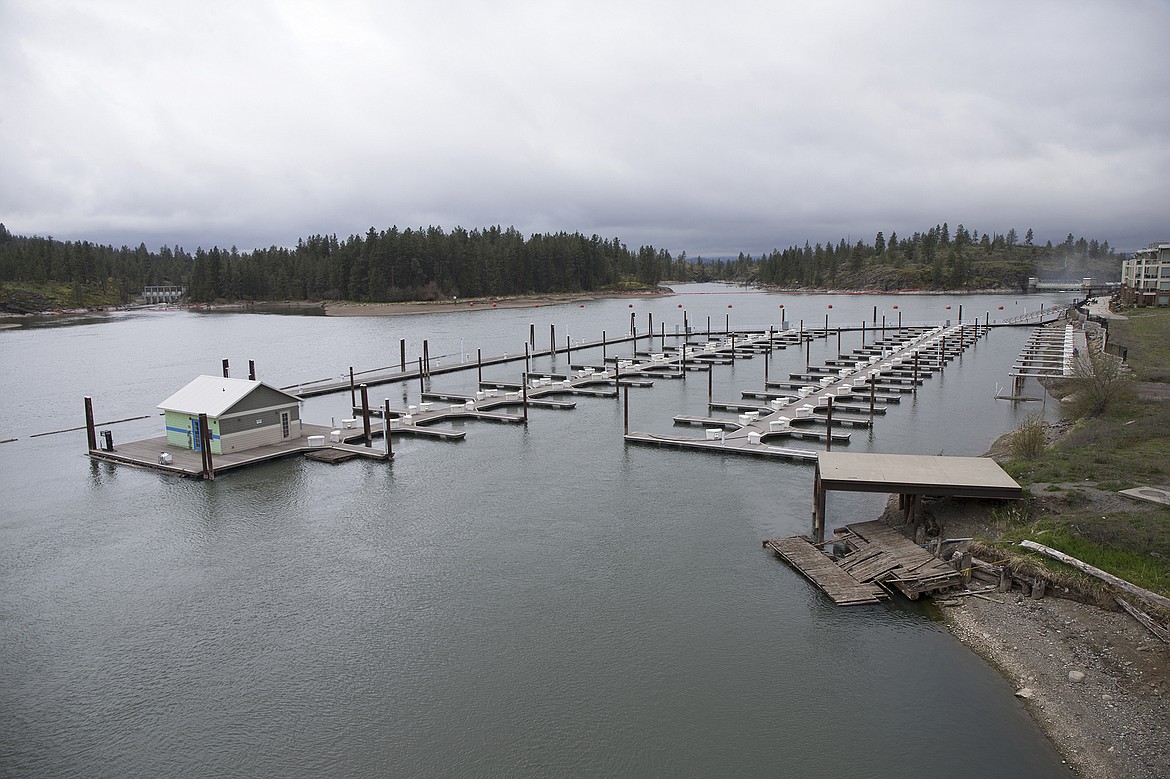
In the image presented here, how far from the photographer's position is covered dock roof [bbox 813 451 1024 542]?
A: 71.5 ft

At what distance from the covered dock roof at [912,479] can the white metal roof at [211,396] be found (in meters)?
24.7

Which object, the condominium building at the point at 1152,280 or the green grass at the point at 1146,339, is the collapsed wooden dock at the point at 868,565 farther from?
the condominium building at the point at 1152,280

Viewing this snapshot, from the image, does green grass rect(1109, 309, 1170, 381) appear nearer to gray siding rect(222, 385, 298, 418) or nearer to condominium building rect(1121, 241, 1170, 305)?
condominium building rect(1121, 241, 1170, 305)

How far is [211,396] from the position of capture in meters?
34.4

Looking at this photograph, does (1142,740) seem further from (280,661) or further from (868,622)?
(280,661)

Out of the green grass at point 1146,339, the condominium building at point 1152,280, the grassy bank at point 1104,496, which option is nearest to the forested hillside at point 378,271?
the condominium building at point 1152,280

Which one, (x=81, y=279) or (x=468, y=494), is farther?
(x=81, y=279)

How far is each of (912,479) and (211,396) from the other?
29.0 m

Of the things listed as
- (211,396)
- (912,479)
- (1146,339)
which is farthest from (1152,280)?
(211,396)

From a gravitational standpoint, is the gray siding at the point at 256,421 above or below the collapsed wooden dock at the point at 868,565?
above

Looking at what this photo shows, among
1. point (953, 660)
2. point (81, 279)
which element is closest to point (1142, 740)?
point (953, 660)

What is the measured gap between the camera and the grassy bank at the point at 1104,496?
18.3 m

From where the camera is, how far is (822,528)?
910 inches

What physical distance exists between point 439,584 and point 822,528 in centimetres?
1148
